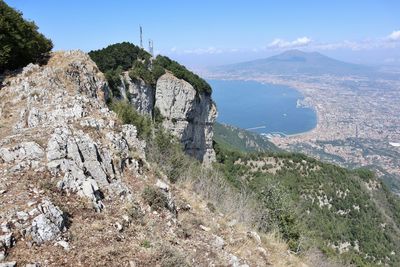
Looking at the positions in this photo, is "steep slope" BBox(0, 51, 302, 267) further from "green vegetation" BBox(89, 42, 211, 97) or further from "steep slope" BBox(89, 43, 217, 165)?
"green vegetation" BBox(89, 42, 211, 97)

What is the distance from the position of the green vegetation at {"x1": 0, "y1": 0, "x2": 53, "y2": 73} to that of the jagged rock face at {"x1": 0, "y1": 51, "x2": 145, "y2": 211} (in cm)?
295

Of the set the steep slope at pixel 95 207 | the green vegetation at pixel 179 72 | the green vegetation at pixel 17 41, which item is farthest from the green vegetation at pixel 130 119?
the green vegetation at pixel 179 72

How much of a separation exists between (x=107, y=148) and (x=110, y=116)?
299 centimetres

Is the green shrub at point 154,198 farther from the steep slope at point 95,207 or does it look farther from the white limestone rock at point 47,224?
the white limestone rock at point 47,224

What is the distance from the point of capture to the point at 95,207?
32.0 ft

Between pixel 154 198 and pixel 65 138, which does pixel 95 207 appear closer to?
pixel 154 198

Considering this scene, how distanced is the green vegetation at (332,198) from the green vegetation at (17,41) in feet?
93.3

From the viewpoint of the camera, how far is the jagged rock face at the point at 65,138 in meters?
10.4

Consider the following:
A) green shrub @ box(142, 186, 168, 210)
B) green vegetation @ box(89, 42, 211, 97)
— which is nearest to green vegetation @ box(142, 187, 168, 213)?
green shrub @ box(142, 186, 168, 210)

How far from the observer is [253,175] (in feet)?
192

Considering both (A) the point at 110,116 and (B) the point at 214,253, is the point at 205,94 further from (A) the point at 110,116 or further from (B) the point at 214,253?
(B) the point at 214,253

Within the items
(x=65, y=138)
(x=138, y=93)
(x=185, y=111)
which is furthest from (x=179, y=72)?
(x=65, y=138)

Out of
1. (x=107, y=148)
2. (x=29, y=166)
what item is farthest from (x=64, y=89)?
(x=29, y=166)

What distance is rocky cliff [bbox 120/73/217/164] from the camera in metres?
42.5
